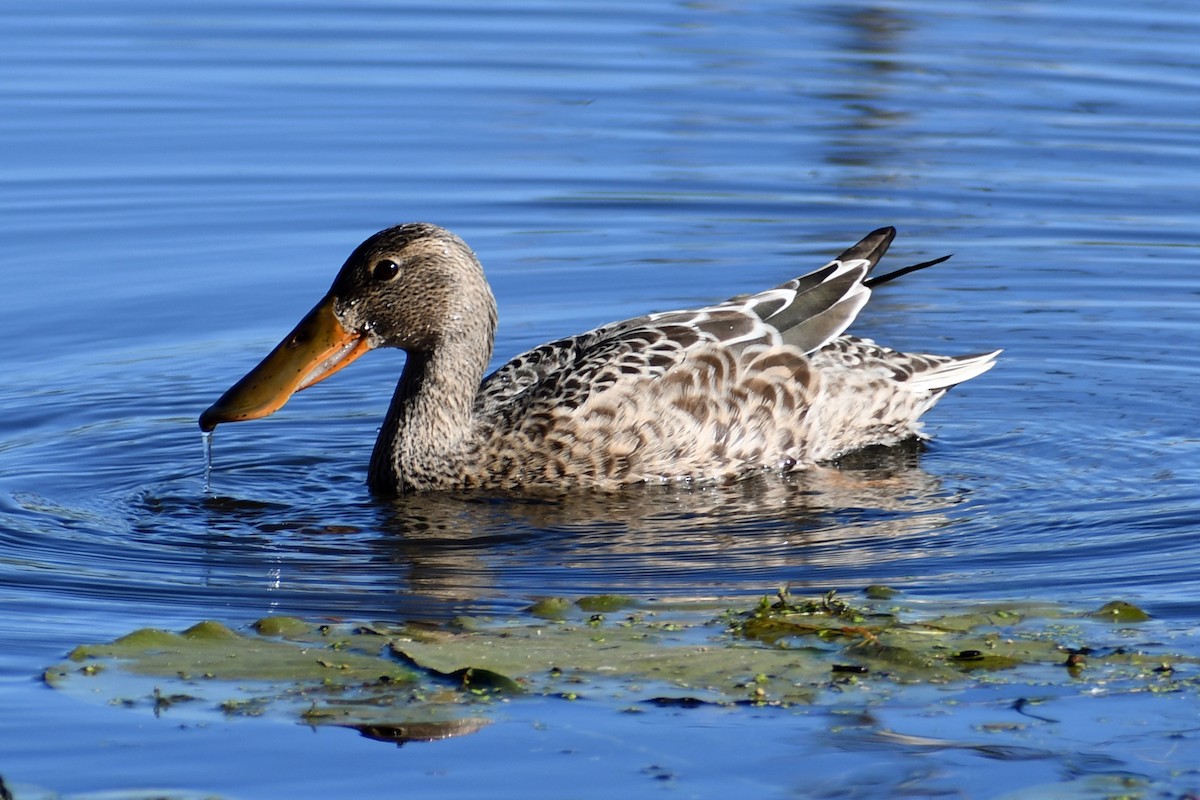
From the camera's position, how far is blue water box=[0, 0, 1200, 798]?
17.7ft

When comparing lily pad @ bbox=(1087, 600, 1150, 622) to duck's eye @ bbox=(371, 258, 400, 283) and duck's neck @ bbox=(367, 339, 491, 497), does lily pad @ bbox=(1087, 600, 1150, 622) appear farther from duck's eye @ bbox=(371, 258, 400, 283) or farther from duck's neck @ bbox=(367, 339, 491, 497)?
duck's eye @ bbox=(371, 258, 400, 283)

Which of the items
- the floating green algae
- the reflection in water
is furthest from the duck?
the reflection in water

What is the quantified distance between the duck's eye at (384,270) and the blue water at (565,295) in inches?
36.1

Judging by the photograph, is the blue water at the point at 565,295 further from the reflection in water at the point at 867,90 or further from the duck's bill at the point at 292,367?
the duck's bill at the point at 292,367

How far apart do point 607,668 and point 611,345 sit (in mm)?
3067

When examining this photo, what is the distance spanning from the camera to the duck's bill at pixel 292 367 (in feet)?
26.4

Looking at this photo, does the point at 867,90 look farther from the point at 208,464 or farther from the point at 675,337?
the point at 208,464

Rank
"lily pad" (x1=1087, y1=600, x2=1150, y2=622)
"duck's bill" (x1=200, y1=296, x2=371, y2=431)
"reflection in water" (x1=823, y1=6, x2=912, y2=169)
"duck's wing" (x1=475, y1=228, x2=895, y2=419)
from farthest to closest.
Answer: "reflection in water" (x1=823, y1=6, x2=912, y2=169) → "duck's wing" (x1=475, y1=228, x2=895, y2=419) → "duck's bill" (x1=200, y1=296, x2=371, y2=431) → "lily pad" (x1=1087, y1=600, x2=1150, y2=622)

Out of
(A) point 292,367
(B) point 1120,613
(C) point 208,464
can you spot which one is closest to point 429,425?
(A) point 292,367

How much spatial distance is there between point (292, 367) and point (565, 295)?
3.35m

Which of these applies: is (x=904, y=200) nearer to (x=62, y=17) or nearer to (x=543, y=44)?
(x=543, y=44)

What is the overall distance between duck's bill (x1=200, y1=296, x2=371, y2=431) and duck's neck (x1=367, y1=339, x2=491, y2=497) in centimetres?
30

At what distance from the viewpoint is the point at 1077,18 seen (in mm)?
16750

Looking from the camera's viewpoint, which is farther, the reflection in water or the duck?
the reflection in water
